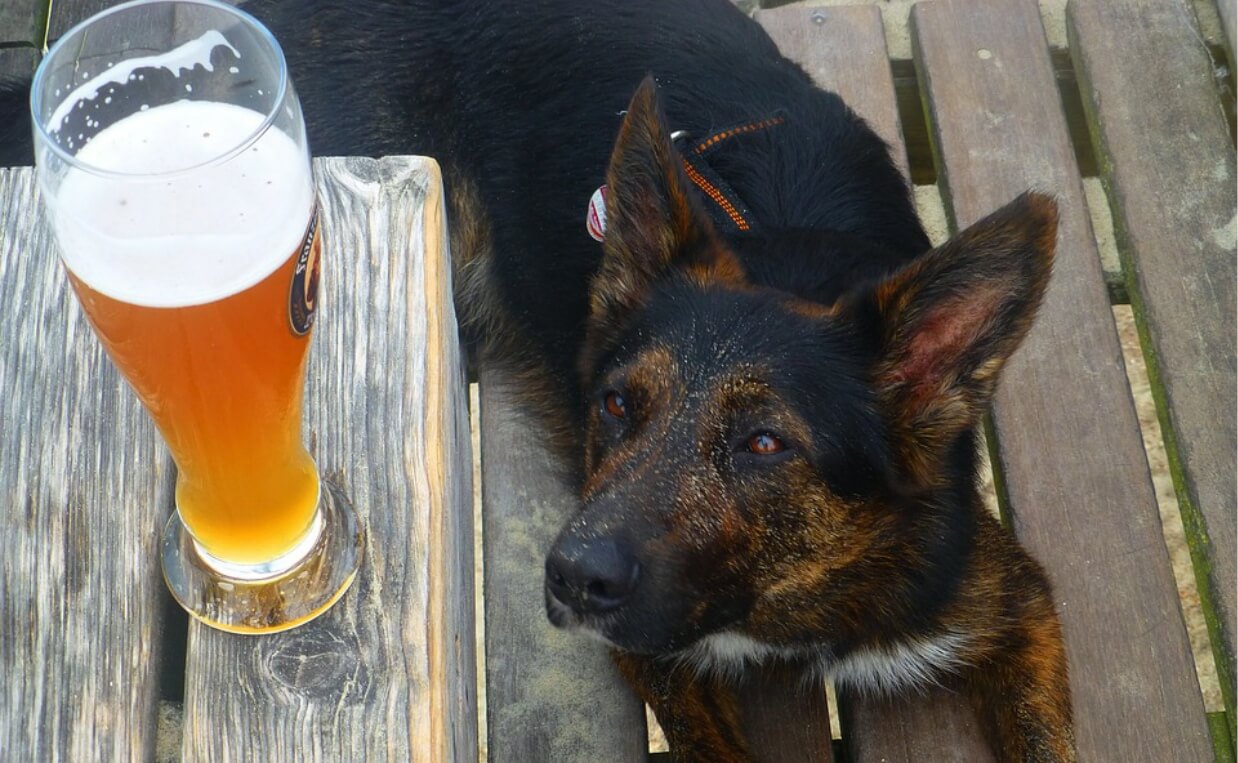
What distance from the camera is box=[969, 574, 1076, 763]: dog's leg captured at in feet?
8.99

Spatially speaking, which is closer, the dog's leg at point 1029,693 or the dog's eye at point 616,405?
the dog's eye at point 616,405

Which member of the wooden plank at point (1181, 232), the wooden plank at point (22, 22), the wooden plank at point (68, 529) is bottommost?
the wooden plank at point (1181, 232)

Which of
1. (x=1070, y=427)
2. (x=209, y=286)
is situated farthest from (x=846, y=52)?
(x=209, y=286)

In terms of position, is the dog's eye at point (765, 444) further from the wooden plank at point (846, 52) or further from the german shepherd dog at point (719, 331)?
the wooden plank at point (846, 52)

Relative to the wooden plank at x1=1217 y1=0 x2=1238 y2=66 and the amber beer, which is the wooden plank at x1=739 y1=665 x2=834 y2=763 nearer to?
the amber beer

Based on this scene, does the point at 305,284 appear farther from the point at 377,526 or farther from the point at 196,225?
the point at 377,526

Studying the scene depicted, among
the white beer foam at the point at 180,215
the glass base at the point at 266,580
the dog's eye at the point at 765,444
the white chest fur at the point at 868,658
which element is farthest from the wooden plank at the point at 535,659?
the white beer foam at the point at 180,215

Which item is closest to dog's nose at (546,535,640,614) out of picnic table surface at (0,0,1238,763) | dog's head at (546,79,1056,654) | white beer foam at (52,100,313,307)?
dog's head at (546,79,1056,654)

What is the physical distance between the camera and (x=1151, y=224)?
3531mm

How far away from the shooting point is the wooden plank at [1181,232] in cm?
310

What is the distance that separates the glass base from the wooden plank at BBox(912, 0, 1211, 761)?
6.14 feet

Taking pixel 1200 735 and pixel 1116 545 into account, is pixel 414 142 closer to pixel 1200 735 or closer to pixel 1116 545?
pixel 1116 545

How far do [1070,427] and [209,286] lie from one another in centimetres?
252

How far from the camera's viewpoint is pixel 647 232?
8.46 ft
